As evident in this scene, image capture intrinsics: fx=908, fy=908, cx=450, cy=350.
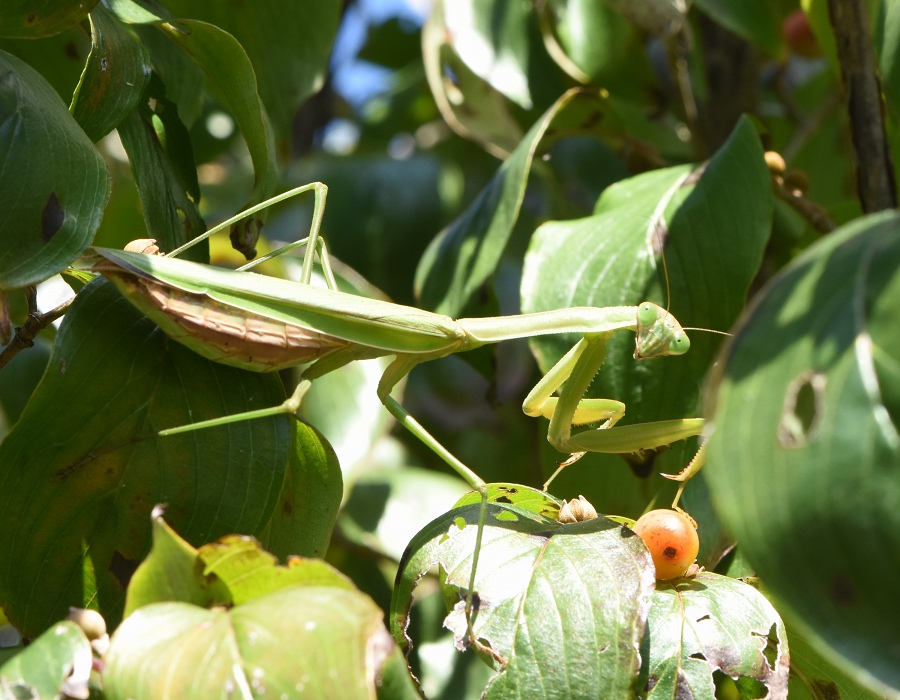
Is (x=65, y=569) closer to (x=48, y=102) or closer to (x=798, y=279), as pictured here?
(x=48, y=102)

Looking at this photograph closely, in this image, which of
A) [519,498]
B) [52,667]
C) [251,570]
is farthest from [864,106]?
[52,667]

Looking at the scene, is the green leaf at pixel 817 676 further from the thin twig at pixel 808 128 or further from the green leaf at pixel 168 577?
the thin twig at pixel 808 128

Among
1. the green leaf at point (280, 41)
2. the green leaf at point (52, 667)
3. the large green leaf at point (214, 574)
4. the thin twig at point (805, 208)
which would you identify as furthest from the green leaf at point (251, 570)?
the thin twig at point (805, 208)

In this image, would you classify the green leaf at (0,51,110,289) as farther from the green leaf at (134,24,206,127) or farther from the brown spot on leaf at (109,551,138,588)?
the green leaf at (134,24,206,127)

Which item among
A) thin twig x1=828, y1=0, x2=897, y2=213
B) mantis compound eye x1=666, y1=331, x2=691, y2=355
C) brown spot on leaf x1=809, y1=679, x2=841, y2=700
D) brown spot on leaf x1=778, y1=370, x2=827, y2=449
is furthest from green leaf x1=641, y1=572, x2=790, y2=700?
thin twig x1=828, y1=0, x2=897, y2=213

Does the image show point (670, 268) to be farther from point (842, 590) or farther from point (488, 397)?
point (842, 590)

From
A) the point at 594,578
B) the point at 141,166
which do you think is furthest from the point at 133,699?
the point at 141,166
